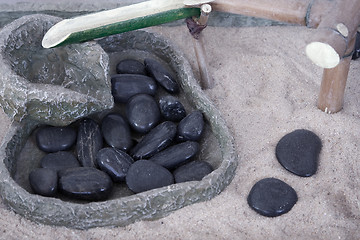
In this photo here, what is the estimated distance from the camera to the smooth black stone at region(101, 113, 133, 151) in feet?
4.86

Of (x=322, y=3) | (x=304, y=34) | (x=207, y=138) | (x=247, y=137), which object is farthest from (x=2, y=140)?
(x=304, y=34)

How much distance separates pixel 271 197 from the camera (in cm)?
134

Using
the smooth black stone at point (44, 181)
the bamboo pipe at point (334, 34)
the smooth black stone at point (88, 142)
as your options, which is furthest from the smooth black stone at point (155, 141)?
the bamboo pipe at point (334, 34)

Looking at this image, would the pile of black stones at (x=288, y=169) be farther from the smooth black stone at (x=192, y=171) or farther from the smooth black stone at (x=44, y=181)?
the smooth black stone at (x=44, y=181)

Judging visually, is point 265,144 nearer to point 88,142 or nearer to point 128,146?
point 128,146

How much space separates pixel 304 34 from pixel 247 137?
0.60 meters

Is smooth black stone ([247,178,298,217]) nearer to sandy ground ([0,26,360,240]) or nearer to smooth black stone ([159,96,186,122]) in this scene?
sandy ground ([0,26,360,240])

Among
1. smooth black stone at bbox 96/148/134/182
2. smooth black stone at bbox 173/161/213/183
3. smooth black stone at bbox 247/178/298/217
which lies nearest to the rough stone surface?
smooth black stone at bbox 96/148/134/182

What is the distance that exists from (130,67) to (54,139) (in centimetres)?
37

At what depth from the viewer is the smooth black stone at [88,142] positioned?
145 cm

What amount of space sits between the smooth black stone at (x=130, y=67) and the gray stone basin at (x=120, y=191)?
0.14 m

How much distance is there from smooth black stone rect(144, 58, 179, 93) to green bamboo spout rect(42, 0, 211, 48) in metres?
0.19

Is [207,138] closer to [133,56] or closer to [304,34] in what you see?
[133,56]

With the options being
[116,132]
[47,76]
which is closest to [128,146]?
[116,132]
